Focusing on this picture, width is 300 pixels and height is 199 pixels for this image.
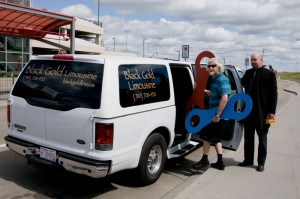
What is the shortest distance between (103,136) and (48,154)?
3.03 feet

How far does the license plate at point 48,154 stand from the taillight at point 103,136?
0.69m

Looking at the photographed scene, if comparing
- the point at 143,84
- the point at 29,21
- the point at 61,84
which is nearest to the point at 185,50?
the point at 29,21

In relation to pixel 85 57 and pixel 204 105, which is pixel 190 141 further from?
pixel 85 57

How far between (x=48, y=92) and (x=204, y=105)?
2.82 m

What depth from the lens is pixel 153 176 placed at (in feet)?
17.2

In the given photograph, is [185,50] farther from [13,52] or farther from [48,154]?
[13,52]

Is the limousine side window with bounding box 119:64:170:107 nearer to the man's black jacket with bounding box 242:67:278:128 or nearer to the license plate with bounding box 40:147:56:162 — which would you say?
the license plate with bounding box 40:147:56:162

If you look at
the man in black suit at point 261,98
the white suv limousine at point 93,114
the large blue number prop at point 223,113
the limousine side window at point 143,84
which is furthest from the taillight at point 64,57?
the man in black suit at point 261,98

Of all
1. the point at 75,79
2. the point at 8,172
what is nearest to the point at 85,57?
the point at 75,79

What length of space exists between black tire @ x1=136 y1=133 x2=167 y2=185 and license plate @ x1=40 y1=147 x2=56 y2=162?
1166 mm

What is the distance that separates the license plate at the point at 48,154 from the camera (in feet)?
14.8

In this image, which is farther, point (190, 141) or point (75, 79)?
point (190, 141)

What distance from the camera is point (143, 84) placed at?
489cm

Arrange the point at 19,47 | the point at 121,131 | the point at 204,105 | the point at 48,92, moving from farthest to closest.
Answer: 1. the point at 19,47
2. the point at 204,105
3. the point at 48,92
4. the point at 121,131
